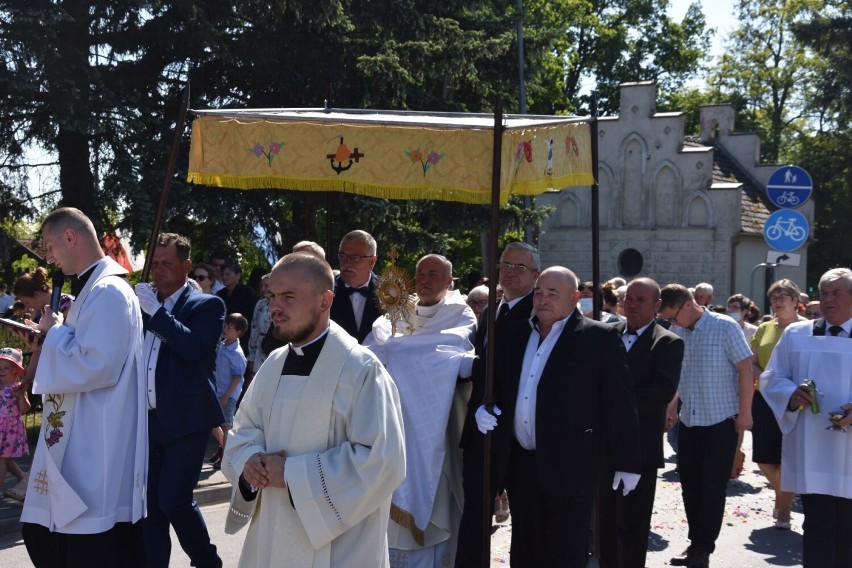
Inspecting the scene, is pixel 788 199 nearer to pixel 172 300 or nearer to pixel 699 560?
pixel 699 560

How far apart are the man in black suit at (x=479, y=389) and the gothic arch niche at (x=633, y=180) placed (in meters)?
32.0

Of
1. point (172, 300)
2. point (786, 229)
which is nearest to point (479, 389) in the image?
point (172, 300)

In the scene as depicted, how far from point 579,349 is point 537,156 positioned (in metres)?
1.26

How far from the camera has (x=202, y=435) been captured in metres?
6.23

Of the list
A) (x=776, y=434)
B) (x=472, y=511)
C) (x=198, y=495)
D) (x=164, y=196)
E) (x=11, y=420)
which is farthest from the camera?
(x=198, y=495)

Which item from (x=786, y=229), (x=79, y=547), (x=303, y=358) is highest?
(x=786, y=229)

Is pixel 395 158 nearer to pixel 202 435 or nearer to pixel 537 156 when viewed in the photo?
pixel 537 156

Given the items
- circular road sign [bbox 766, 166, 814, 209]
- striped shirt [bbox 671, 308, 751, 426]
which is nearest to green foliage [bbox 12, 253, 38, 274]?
striped shirt [bbox 671, 308, 751, 426]

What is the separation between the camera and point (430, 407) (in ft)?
21.6

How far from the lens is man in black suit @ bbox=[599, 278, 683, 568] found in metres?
6.68

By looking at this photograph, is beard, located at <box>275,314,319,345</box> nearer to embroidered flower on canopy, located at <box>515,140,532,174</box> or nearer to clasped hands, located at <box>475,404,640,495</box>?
clasped hands, located at <box>475,404,640,495</box>

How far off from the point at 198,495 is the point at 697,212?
30371 mm

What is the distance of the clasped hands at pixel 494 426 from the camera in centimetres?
579

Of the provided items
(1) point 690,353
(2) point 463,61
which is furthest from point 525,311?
(2) point 463,61
